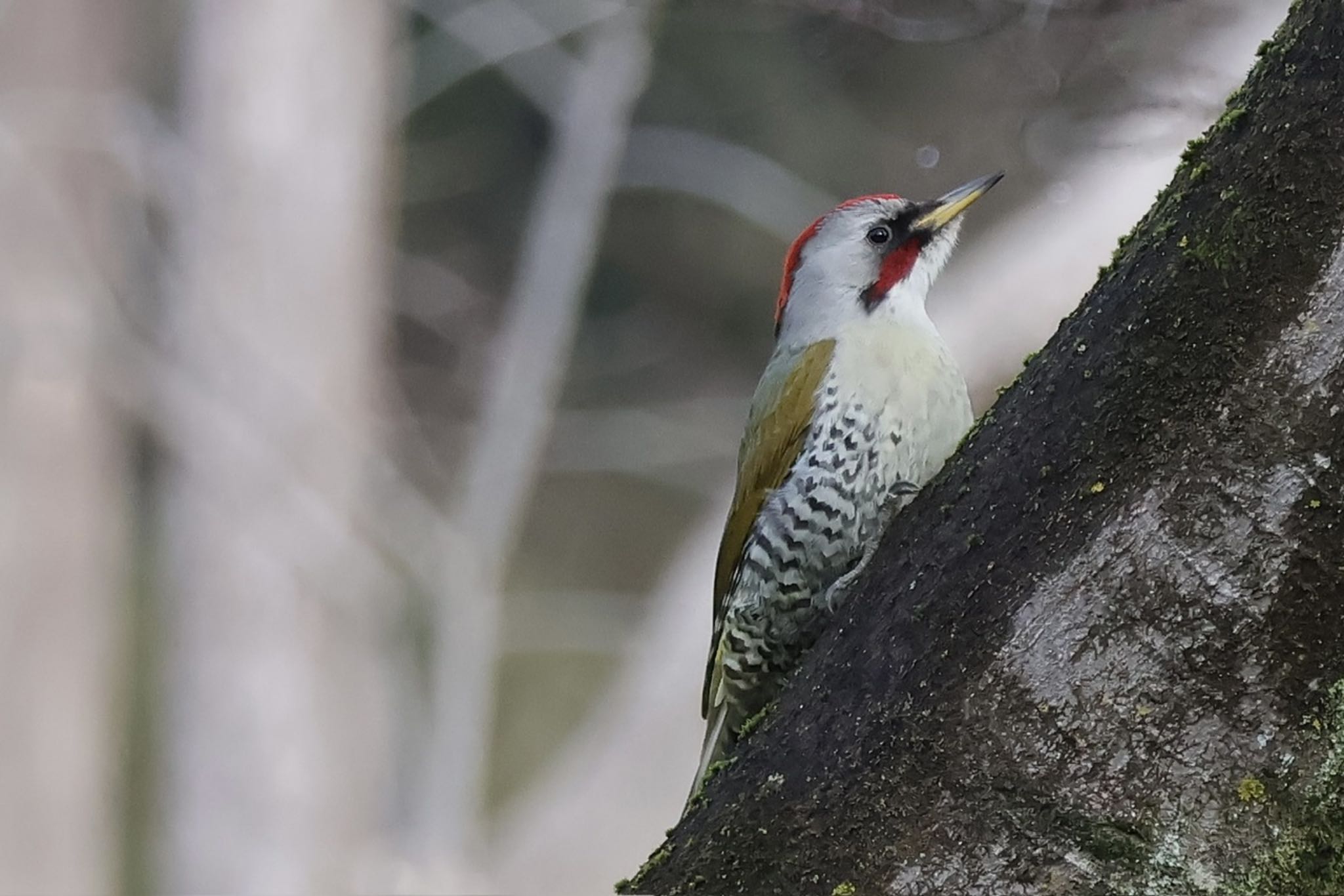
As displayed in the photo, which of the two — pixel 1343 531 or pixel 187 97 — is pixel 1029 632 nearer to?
pixel 1343 531

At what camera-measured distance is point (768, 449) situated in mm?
2840

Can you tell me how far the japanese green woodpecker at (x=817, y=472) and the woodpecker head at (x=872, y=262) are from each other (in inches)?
0.5

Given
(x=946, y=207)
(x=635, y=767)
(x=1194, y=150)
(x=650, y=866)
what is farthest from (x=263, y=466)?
(x=1194, y=150)

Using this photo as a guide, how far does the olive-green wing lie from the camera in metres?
2.79

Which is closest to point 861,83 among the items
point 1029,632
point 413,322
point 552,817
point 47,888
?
point 413,322

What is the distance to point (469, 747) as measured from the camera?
6.54 m

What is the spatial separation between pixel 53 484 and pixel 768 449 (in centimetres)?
636

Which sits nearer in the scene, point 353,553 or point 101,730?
point 353,553

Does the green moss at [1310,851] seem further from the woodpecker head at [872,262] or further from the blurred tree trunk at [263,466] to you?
the blurred tree trunk at [263,466]

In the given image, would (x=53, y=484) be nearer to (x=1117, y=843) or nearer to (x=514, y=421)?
(x=514, y=421)

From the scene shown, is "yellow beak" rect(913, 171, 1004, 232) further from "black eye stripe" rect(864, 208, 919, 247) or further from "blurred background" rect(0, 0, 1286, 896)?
"blurred background" rect(0, 0, 1286, 896)

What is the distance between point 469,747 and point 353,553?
1055mm

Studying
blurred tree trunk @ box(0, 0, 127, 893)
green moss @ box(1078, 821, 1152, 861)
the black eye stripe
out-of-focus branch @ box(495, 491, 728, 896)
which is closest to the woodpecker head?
the black eye stripe

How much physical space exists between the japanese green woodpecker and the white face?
0.5 inches
